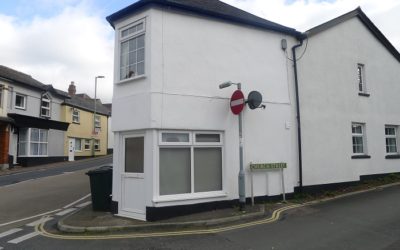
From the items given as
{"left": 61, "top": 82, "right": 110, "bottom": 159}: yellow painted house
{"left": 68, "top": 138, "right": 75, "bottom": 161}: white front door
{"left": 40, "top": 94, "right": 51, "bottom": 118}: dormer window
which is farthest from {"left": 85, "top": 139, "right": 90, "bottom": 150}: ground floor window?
{"left": 40, "top": 94, "right": 51, "bottom": 118}: dormer window

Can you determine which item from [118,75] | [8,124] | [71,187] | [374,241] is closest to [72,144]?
[8,124]

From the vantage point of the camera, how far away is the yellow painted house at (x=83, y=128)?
34219 mm

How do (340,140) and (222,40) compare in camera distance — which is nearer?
(222,40)

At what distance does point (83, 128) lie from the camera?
37438mm

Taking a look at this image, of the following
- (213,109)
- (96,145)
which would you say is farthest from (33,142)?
(213,109)

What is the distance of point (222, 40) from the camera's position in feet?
34.7

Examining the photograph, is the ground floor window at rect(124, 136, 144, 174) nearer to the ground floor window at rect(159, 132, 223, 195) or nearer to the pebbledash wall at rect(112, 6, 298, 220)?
the pebbledash wall at rect(112, 6, 298, 220)

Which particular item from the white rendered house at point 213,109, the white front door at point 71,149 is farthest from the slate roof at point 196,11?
the white front door at point 71,149

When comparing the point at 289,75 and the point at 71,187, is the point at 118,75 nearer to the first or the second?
the point at 289,75

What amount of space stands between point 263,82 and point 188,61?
2825mm

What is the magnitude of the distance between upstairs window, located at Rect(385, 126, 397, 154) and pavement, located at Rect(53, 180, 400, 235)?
9075 mm

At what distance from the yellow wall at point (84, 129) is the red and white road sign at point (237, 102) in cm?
2732

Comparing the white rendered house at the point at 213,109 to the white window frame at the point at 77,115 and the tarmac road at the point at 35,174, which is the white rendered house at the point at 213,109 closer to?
the tarmac road at the point at 35,174

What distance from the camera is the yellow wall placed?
33.7m
